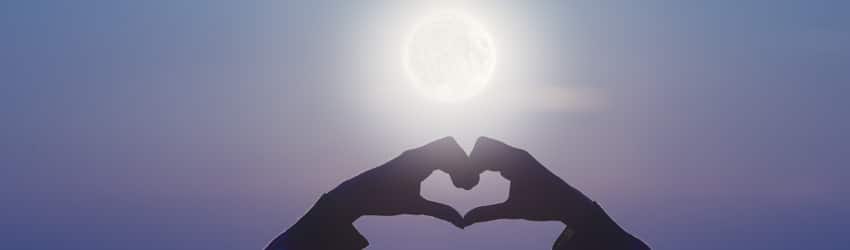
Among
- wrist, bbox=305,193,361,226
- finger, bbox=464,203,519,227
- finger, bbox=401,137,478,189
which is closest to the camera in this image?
finger, bbox=401,137,478,189

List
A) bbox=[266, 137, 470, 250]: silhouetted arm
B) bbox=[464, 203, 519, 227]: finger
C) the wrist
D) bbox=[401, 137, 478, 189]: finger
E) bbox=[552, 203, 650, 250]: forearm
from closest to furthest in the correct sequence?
bbox=[401, 137, 478, 189]: finger < bbox=[266, 137, 470, 250]: silhouetted arm < the wrist < bbox=[464, 203, 519, 227]: finger < bbox=[552, 203, 650, 250]: forearm

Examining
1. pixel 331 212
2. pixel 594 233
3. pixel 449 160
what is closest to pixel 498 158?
pixel 449 160

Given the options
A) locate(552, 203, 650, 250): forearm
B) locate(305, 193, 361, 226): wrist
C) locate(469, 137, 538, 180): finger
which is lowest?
locate(552, 203, 650, 250): forearm

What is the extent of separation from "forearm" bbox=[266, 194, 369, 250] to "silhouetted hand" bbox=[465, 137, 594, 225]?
2.45 metres

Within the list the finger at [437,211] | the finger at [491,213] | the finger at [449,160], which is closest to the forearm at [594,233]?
the finger at [491,213]

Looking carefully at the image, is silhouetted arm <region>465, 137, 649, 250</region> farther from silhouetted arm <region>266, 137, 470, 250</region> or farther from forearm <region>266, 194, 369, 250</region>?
forearm <region>266, 194, 369, 250</region>

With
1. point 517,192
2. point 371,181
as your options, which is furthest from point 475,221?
point 371,181

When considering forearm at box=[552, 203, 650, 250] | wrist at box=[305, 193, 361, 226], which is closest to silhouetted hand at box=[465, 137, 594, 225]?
forearm at box=[552, 203, 650, 250]

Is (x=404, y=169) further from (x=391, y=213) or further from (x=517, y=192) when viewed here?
(x=517, y=192)

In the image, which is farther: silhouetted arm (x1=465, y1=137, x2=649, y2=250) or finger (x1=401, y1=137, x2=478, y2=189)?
silhouetted arm (x1=465, y1=137, x2=649, y2=250)

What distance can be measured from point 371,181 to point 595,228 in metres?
4.56

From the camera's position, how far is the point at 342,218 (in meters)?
A: 17.2

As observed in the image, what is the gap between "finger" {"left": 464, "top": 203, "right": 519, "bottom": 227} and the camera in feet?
57.0

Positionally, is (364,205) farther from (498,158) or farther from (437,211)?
(498,158)
